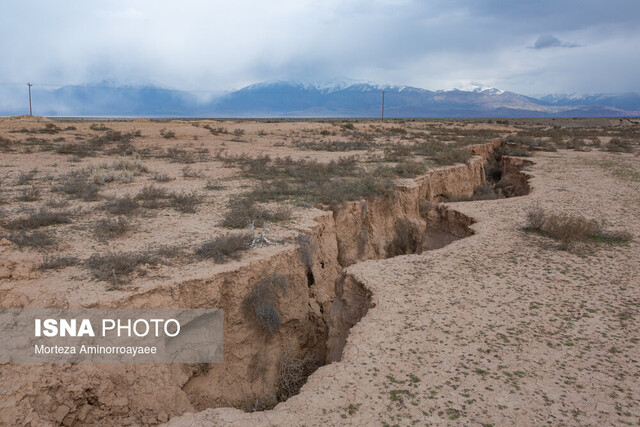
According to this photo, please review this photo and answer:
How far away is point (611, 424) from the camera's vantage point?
126 inches

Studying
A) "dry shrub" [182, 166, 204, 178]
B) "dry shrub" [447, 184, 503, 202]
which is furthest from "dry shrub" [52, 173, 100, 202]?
"dry shrub" [447, 184, 503, 202]

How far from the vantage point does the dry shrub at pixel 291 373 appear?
5637mm

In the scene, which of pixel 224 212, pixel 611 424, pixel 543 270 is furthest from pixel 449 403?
pixel 224 212

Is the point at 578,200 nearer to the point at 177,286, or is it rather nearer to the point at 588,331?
the point at 588,331

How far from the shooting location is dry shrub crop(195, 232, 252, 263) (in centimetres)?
610

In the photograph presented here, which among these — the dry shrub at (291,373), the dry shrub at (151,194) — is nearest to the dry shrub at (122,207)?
the dry shrub at (151,194)

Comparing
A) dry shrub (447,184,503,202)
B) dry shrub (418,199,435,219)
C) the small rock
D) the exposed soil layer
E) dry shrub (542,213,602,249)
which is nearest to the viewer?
the small rock

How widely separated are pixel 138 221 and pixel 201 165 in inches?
286

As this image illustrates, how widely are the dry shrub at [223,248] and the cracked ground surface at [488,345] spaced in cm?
198

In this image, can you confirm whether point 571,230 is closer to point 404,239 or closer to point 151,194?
point 404,239

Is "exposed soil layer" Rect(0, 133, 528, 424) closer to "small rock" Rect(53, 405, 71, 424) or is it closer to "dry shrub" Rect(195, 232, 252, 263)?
"small rock" Rect(53, 405, 71, 424)

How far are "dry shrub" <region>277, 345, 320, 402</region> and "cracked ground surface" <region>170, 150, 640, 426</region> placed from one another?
1597 mm

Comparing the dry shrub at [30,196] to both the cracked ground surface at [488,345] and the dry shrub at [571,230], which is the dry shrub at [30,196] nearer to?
the cracked ground surface at [488,345]

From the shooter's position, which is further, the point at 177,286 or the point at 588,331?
the point at 177,286
